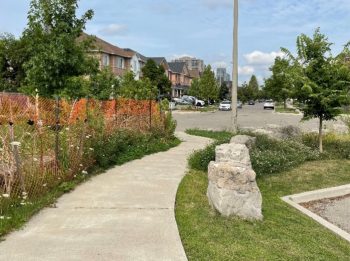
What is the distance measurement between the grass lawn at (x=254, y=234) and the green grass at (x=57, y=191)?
6.33 feet

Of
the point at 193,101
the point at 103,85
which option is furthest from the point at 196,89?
the point at 103,85

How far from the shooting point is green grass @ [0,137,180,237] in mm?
5758

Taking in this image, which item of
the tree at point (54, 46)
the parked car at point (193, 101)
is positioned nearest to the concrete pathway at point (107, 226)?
the tree at point (54, 46)

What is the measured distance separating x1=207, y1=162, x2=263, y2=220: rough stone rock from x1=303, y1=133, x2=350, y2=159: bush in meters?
7.02

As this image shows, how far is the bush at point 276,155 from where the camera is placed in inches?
409

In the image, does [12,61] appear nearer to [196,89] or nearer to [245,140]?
[245,140]

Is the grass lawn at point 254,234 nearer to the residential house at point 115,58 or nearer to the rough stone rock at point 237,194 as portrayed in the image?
the rough stone rock at point 237,194

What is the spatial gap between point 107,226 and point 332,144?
10.8m

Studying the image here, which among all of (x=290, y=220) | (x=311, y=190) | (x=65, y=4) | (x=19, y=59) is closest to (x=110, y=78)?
(x=65, y=4)

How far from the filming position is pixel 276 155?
11.2 meters

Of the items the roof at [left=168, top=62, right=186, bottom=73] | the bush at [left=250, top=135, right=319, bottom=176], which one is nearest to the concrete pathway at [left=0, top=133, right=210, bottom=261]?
the bush at [left=250, top=135, right=319, bottom=176]

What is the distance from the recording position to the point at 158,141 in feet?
46.6

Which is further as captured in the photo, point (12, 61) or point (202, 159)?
point (12, 61)

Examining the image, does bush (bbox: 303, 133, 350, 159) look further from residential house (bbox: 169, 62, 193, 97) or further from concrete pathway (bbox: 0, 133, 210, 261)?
residential house (bbox: 169, 62, 193, 97)
